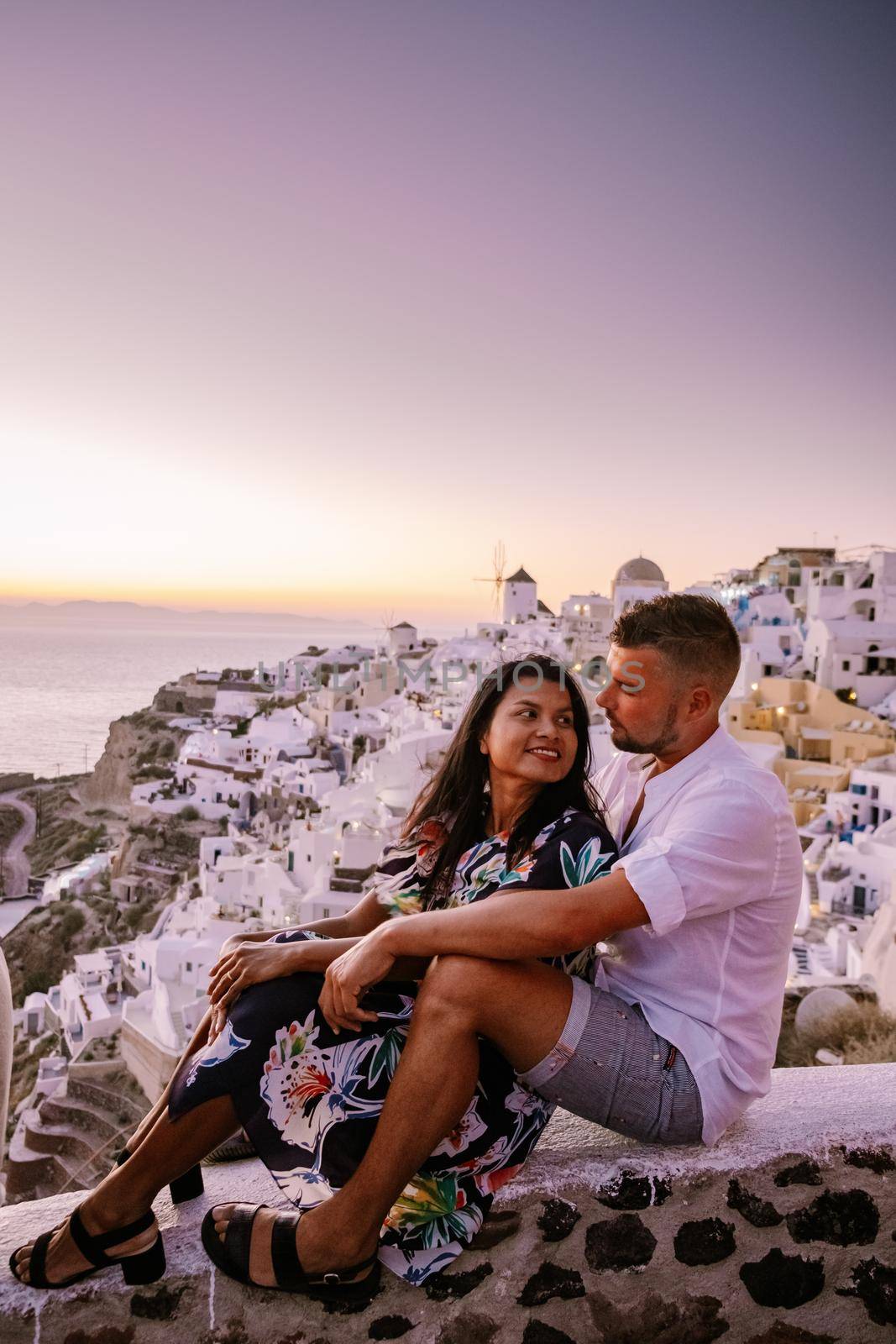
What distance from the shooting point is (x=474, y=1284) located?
1.23m

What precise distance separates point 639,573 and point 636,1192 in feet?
84.4

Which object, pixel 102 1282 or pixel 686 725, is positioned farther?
pixel 686 725

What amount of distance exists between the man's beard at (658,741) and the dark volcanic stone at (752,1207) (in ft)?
2.32

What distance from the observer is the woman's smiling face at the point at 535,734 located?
1534 millimetres

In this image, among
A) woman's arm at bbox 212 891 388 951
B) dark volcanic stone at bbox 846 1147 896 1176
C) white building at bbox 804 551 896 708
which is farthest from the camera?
white building at bbox 804 551 896 708

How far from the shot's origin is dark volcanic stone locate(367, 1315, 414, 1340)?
3.90 feet

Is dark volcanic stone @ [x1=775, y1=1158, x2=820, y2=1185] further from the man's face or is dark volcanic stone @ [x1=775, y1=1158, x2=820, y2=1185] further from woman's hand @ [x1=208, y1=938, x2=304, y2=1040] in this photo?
woman's hand @ [x1=208, y1=938, x2=304, y2=1040]

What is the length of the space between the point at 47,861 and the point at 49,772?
12.8m

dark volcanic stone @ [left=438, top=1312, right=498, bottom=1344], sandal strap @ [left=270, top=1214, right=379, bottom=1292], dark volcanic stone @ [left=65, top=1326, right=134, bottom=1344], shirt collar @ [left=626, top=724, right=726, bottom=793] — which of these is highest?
shirt collar @ [left=626, top=724, right=726, bottom=793]

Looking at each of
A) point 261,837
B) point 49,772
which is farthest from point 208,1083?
point 49,772

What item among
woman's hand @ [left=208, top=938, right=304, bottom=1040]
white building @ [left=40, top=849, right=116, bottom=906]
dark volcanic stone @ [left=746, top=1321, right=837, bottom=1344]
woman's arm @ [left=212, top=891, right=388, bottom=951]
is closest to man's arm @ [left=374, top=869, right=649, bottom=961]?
woman's hand @ [left=208, top=938, right=304, bottom=1040]

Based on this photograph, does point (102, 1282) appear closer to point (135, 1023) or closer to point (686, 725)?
point (686, 725)

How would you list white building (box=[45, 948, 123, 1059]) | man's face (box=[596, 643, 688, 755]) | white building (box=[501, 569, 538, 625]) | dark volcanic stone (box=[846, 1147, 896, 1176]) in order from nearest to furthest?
dark volcanic stone (box=[846, 1147, 896, 1176])
man's face (box=[596, 643, 688, 755])
white building (box=[45, 948, 123, 1059])
white building (box=[501, 569, 538, 625])

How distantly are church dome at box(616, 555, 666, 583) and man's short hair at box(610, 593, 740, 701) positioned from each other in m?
24.7
